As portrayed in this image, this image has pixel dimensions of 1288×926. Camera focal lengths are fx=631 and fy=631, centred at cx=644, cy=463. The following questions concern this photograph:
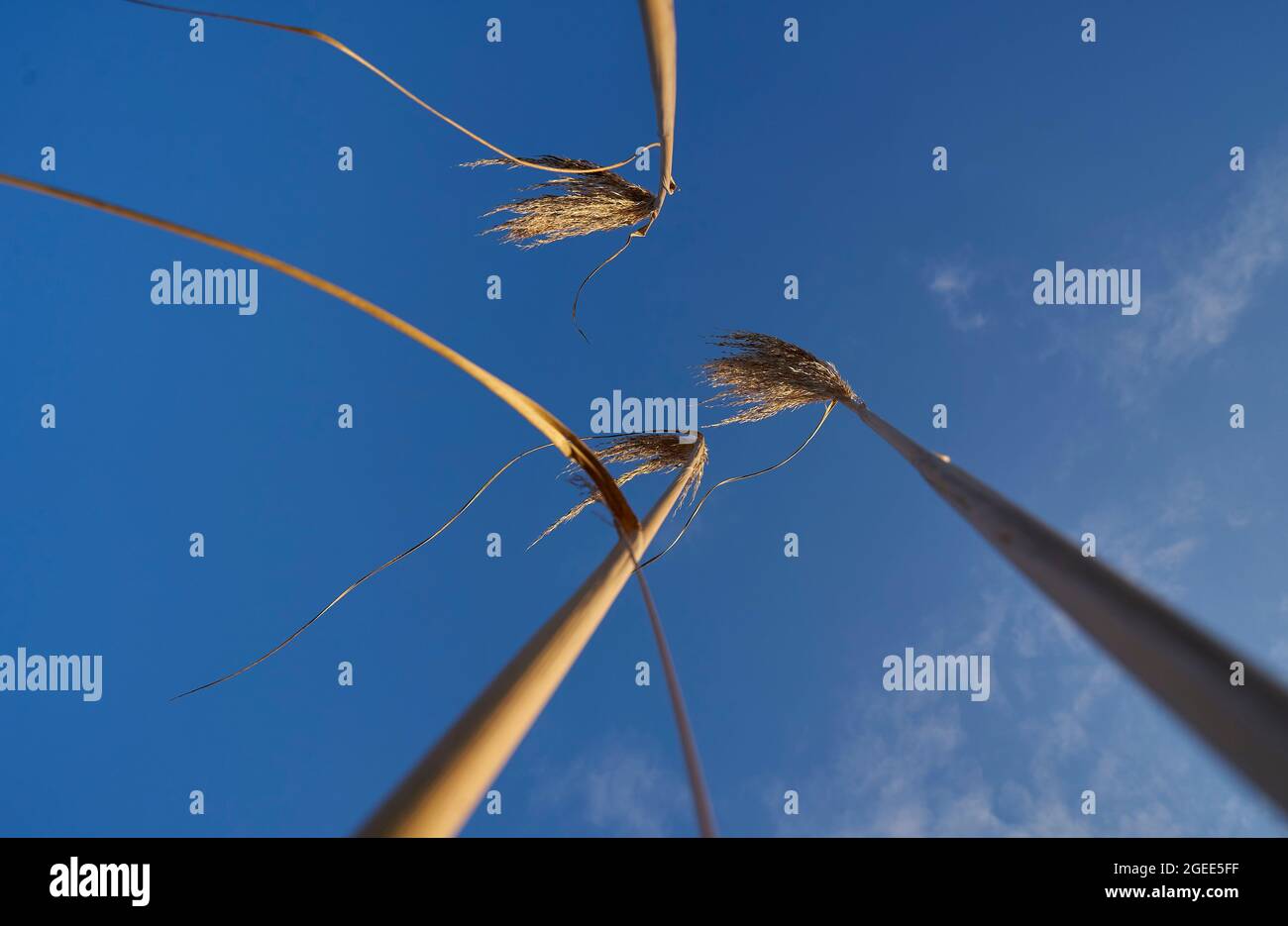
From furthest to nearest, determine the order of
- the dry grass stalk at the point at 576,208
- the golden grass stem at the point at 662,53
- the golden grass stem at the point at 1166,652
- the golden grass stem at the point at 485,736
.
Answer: the dry grass stalk at the point at 576,208, the golden grass stem at the point at 662,53, the golden grass stem at the point at 485,736, the golden grass stem at the point at 1166,652

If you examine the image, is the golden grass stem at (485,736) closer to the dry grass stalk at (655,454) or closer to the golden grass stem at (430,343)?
the golden grass stem at (430,343)

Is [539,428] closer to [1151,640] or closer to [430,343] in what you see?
[430,343]

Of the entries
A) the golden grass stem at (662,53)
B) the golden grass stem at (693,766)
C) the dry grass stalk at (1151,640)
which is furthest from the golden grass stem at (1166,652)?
the golden grass stem at (662,53)

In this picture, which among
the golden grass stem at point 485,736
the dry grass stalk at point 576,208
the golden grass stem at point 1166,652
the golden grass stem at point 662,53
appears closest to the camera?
the golden grass stem at point 1166,652
